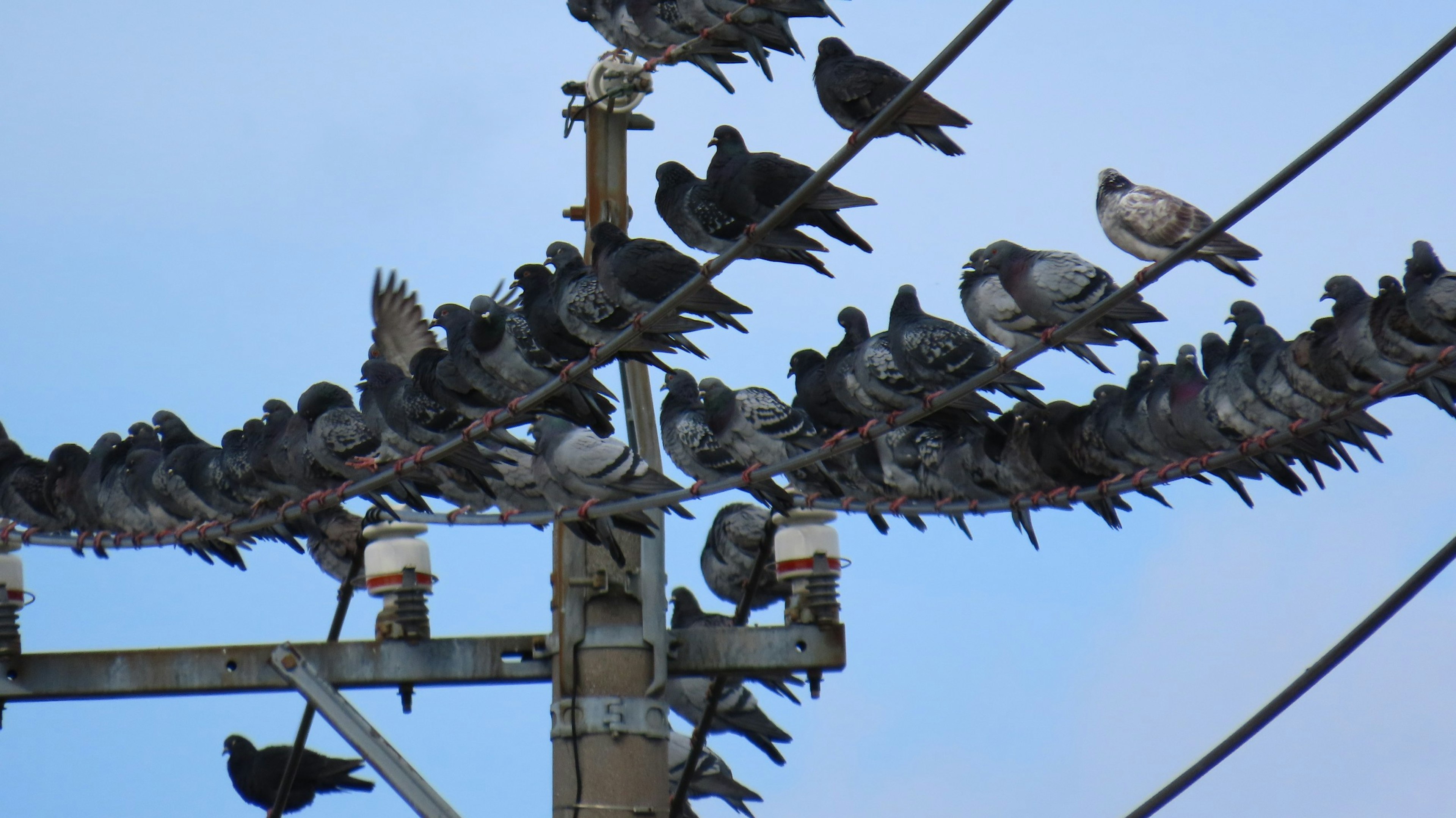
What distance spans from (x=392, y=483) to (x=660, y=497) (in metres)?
1.54

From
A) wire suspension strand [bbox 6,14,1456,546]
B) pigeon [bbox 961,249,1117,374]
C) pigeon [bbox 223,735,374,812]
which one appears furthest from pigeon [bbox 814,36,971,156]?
pigeon [bbox 223,735,374,812]

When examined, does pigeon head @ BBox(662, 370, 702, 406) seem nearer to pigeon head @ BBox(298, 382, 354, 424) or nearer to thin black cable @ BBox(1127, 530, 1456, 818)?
pigeon head @ BBox(298, 382, 354, 424)

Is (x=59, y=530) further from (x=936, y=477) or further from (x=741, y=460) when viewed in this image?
(x=936, y=477)

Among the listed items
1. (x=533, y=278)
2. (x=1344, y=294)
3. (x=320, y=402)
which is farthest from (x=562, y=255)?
(x=1344, y=294)

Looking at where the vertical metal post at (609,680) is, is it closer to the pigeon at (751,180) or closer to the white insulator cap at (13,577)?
the pigeon at (751,180)

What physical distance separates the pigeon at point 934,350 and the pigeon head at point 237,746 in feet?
16.7

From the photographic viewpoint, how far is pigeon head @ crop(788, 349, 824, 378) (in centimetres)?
1180

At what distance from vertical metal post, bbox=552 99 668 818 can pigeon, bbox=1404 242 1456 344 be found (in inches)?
144

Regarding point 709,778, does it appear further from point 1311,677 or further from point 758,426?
point 1311,677

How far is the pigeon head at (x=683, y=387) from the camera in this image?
1205cm

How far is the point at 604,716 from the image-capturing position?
830 cm

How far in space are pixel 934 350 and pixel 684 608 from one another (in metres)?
5.28

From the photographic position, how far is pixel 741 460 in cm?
1120

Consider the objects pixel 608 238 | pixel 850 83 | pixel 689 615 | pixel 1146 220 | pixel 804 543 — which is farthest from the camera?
pixel 689 615
